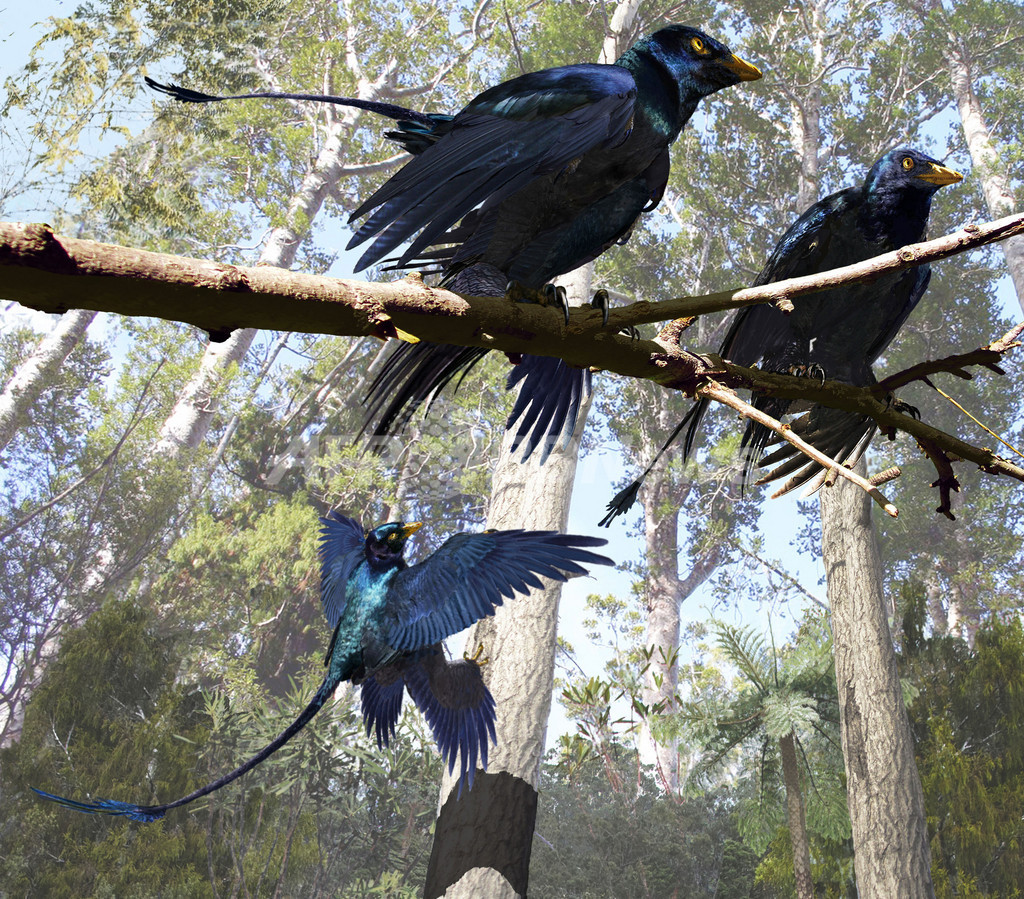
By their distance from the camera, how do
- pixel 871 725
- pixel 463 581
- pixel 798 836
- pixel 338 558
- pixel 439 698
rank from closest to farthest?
pixel 463 581, pixel 439 698, pixel 338 558, pixel 871 725, pixel 798 836

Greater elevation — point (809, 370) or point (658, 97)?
point (658, 97)

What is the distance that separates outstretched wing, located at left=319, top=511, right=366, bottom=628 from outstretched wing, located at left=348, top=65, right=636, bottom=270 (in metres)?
1.61

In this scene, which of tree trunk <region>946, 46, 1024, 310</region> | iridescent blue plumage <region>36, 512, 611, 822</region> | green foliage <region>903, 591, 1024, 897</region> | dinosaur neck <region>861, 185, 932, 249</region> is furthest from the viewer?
tree trunk <region>946, 46, 1024, 310</region>

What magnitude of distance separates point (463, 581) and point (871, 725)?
9.83 ft

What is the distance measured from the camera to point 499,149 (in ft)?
3.42

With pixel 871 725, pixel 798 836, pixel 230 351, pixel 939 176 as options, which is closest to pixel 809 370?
pixel 939 176

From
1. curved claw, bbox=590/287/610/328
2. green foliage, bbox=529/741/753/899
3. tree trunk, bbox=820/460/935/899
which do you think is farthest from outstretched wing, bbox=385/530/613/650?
green foliage, bbox=529/741/753/899

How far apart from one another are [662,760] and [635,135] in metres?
11.7

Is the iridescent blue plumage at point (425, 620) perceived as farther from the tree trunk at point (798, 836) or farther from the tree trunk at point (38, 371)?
the tree trunk at point (38, 371)

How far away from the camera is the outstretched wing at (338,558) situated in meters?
2.59

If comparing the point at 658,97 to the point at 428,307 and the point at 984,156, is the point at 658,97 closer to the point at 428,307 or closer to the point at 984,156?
the point at 428,307

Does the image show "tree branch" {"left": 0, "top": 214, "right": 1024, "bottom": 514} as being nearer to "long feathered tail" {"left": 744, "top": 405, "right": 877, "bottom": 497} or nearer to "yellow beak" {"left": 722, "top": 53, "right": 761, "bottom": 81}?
"long feathered tail" {"left": 744, "top": 405, "right": 877, "bottom": 497}

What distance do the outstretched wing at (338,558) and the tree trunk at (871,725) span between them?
8.93 ft

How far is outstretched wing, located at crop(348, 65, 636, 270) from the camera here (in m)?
1.00
